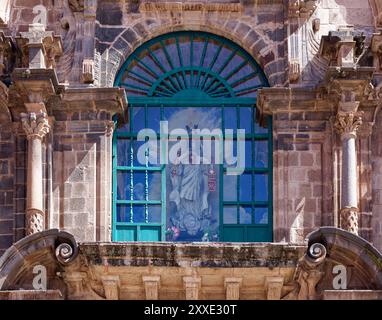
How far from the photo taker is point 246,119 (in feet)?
93.5

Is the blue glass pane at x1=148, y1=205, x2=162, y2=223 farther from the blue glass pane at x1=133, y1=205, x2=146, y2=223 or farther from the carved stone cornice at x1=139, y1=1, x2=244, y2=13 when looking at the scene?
the carved stone cornice at x1=139, y1=1, x2=244, y2=13

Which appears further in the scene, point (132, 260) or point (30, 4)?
point (30, 4)

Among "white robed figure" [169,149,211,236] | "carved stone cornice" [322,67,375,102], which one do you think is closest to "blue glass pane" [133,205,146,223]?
"white robed figure" [169,149,211,236]

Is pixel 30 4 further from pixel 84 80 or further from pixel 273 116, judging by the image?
pixel 273 116

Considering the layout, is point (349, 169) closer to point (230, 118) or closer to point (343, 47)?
point (343, 47)

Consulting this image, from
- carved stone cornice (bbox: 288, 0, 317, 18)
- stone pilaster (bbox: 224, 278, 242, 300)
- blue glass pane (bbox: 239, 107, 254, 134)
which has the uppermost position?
carved stone cornice (bbox: 288, 0, 317, 18)

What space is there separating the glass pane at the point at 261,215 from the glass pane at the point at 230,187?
43 centimetres

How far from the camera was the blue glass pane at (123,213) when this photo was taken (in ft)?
91.5

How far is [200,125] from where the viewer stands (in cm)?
2850

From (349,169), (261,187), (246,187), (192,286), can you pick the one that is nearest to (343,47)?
(349,169)

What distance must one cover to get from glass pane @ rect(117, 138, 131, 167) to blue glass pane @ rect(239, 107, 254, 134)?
191 cm

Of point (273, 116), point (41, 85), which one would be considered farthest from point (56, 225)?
point (273, 116)

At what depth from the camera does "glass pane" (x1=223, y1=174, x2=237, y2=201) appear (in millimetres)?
28031
